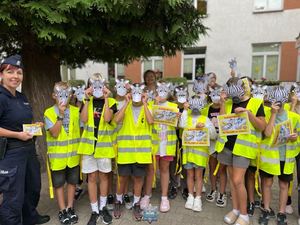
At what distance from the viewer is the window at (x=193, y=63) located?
51.4 ft

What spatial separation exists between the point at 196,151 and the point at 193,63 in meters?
12.1

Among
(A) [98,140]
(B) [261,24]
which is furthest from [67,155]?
(B) [261,24]

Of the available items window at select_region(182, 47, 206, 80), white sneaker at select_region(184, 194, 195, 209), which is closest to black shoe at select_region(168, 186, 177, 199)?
white sneaker at select_region(184, 194, 195, 209)

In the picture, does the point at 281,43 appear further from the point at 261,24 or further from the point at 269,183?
the point at 269,183

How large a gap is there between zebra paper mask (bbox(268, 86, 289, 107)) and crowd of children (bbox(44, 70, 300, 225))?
0.01 meters

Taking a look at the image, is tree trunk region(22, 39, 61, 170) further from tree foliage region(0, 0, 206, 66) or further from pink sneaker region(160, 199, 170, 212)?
pink sneaker region(160, 199, 170, 212)

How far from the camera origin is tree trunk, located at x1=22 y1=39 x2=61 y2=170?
5664 millimetres

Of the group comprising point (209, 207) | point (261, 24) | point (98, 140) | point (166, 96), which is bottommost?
point (209, 207)

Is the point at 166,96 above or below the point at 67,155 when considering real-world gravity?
above

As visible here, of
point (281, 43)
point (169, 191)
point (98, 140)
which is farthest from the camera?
point (281, 43)

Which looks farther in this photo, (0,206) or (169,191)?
(169,191)

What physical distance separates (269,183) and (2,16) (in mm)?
4135

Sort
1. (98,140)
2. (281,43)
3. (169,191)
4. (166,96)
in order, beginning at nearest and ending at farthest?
(98,140)
(166,96)
(169,191)
(281,43)

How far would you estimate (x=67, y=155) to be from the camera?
12.9ft
